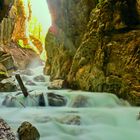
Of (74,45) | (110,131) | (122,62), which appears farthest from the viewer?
(74,45)

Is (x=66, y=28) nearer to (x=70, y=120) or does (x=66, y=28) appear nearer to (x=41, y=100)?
(x=41, y=100)

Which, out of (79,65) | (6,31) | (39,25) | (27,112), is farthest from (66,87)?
(39,25)

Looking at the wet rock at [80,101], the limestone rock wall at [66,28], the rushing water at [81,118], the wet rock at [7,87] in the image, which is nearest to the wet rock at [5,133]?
the rushing water at [81,118]

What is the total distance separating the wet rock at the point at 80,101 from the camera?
44.9 ft

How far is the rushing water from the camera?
29.4ft

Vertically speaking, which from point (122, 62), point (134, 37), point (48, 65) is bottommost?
point (48, 65)

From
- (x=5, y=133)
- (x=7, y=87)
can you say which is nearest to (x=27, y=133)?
(x=5, y=133)

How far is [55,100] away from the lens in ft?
A: 46.8

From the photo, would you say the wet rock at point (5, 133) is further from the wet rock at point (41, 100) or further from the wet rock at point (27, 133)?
the wet rock at point (41, 100)

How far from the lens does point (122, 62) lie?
595 inches

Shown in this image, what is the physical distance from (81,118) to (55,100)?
385 cm

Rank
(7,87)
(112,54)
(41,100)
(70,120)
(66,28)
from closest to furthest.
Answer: (70,120) < (41,100) < (112,54) < (7,87) < (66,28)

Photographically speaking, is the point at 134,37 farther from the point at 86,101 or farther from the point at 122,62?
the point at 86,101

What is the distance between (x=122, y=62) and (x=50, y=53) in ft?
49.2
